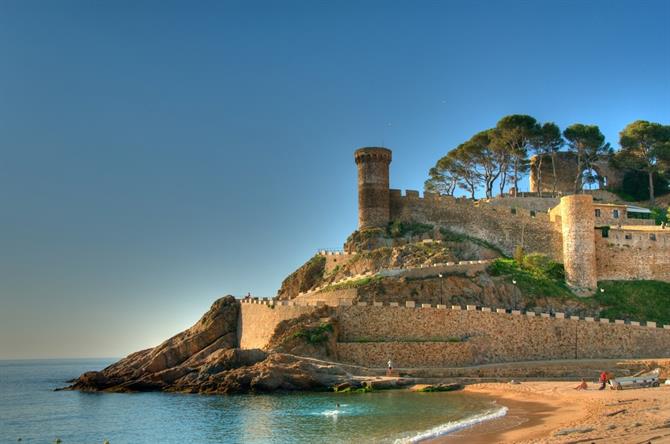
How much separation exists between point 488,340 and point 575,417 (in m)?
13.4

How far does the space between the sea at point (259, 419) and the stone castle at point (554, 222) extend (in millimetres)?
16357

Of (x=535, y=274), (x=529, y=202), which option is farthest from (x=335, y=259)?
(x=529, y=202)

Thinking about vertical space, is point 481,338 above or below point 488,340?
above

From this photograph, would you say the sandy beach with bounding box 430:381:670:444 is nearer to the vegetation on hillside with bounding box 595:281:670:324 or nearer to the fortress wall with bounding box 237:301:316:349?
the vegetation on hillside with bounding box 595:281:670:324

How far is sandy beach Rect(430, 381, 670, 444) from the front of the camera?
1641cm

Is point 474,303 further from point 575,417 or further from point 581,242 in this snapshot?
point 575,417

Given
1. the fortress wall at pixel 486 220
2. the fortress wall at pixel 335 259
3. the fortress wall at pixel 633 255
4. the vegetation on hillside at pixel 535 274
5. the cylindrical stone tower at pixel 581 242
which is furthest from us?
the fortress wall at pixel 335 259

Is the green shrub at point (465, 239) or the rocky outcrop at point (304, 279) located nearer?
the green shrub at point (465, 239)

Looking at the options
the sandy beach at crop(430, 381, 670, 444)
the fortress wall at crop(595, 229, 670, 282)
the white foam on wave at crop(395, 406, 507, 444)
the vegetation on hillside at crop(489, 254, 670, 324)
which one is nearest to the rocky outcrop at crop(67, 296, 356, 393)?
the sandy beach at crop(430, 381, 670, 444)

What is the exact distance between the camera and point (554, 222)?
44250 millimetres

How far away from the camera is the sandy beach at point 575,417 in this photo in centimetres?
1641

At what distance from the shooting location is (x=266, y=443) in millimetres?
20812

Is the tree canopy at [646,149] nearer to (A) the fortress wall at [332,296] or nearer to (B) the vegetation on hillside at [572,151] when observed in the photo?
(B) the vegetation on hillside at [572,151]

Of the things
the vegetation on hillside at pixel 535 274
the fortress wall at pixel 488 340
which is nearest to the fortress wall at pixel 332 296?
the fortress wall at pixel 488 340
